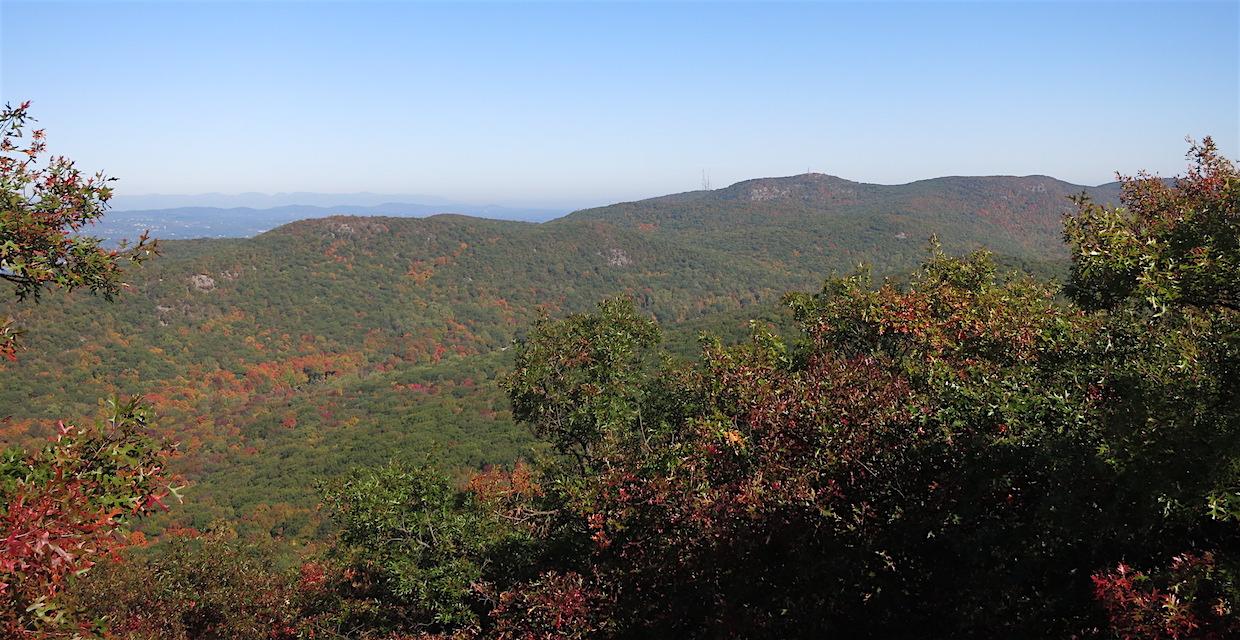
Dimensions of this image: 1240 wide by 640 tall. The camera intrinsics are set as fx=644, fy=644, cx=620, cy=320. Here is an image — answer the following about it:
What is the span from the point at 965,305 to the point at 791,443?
21.8 feet

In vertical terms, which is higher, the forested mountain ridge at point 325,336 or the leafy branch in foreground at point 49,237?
the leafy branch in foreground at point 49,237

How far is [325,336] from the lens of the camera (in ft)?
421

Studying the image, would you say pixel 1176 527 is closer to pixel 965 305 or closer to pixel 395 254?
pixel 965 305

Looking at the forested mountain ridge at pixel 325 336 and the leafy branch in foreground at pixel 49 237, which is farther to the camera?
the forested mountain ridge at pixel 325 336

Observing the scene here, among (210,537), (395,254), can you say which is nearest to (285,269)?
(395,254)

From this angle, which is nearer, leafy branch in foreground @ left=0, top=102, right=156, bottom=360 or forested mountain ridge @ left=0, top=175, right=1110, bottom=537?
leafy branch in foreground @ left=0, top=102, right=156, bottom=360

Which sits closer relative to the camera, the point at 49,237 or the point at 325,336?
the point at 49,237

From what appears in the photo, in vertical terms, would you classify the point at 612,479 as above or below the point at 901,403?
below

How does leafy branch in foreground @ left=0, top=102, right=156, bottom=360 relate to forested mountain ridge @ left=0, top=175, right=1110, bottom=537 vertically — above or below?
above

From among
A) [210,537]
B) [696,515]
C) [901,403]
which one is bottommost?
[210,537]

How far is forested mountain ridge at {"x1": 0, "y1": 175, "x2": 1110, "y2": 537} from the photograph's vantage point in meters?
74.8

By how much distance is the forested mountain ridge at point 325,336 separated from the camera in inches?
2945

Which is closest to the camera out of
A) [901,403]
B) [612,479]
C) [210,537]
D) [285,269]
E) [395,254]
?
[901,403]

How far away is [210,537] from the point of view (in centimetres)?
2031
